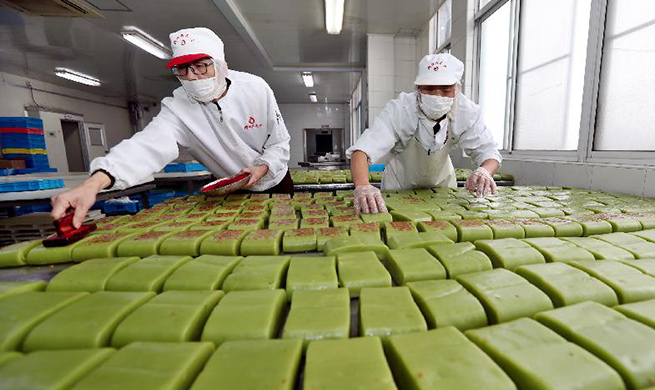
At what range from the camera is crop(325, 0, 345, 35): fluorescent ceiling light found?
4882mm

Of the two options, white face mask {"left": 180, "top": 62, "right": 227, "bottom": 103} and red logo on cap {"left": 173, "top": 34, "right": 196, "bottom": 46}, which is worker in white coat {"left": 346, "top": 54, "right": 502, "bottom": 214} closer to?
white face mask {"left": 180, "top": 62, "right": 227, "bottom": 103}

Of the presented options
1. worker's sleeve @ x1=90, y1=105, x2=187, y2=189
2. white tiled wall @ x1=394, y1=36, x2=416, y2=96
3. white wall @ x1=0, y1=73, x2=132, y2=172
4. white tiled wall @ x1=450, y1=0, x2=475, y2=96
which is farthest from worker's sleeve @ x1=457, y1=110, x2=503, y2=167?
white wall @ x1=0, y1=73, x2=132, y2=172

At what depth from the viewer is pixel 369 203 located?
67.9 inches

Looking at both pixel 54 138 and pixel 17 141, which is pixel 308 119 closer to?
pixel 54 138

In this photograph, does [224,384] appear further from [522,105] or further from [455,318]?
[522,105]

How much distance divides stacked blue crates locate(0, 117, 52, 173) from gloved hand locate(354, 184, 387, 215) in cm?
738

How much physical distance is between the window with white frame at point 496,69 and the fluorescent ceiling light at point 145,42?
636 centimetres

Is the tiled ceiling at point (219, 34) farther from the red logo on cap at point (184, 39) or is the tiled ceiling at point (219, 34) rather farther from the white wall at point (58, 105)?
the red logo on cap at point (184, 39)

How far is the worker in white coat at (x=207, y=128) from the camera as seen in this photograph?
177 cm

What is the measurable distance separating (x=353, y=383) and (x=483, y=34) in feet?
18.2

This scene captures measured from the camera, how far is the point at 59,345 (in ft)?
2.39

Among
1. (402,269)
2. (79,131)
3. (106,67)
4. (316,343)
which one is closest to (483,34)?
(402,269)

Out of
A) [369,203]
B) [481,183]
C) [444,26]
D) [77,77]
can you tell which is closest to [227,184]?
[369,203]

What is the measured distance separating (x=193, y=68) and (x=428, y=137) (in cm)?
179
